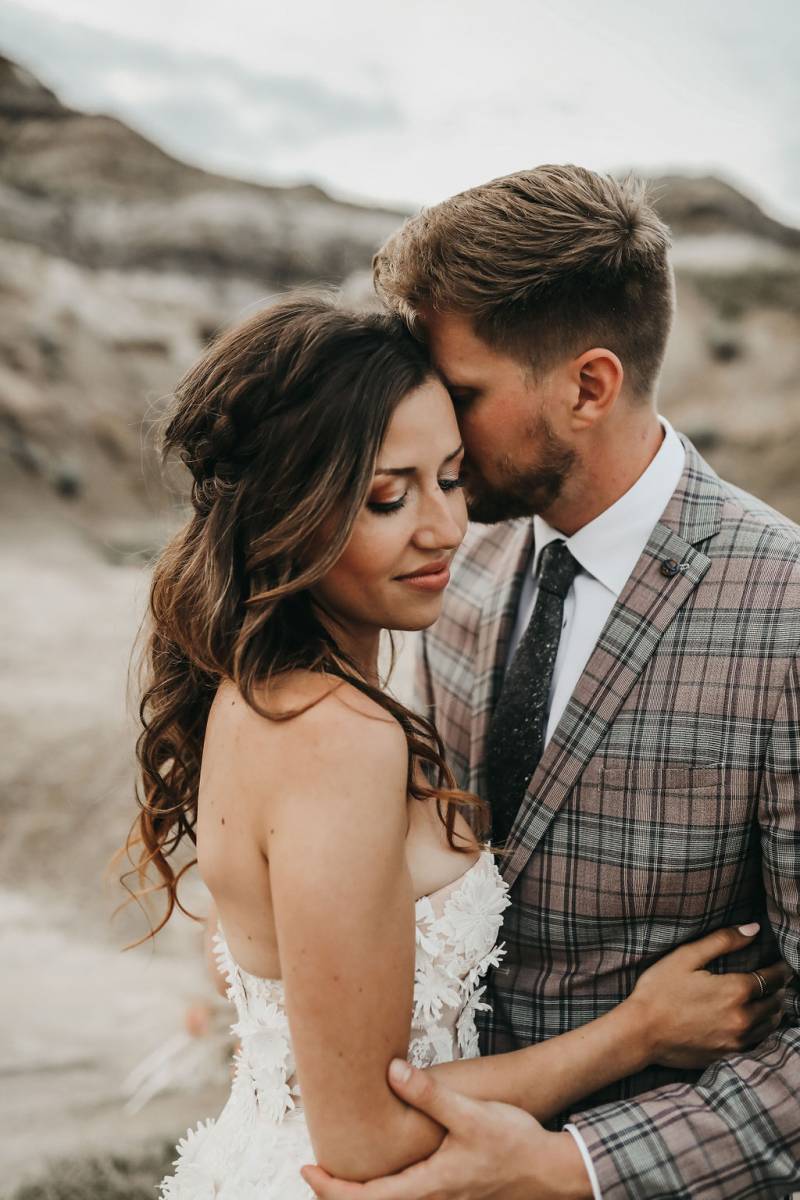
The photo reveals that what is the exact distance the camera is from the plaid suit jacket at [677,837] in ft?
5.67

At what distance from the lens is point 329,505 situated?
5.53 ft

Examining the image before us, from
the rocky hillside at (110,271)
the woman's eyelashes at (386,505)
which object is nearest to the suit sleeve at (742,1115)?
the woman's eyelashes at (386,505)

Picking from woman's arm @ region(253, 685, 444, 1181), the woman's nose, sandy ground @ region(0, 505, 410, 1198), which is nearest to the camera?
woman's arm @ region(253, 685, 444, 1181)

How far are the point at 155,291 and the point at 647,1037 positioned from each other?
12641mm

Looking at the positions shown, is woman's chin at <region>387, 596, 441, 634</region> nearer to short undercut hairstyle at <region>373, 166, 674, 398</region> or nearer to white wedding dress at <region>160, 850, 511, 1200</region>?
white wedding dress at <region>160, 850, 511, 1200</region>

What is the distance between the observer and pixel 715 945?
1860mm

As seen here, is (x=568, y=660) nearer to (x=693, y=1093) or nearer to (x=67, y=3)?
(x=693, y=1093)

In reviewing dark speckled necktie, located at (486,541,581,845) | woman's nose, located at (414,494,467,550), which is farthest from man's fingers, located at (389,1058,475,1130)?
woman's nose, located at (414,494,467,550)

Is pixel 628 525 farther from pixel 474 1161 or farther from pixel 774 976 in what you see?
pixel 474 1161

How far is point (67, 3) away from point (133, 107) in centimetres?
145

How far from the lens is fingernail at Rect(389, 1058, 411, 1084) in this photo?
5.02ft

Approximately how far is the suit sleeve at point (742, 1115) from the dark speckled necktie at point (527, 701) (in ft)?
1.53

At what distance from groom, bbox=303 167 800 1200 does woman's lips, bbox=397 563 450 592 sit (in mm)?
337

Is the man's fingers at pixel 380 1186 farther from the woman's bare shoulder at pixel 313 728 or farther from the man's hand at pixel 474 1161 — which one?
the woman's bare shoulder at pixel 313 728
